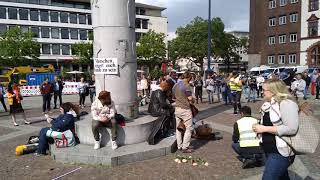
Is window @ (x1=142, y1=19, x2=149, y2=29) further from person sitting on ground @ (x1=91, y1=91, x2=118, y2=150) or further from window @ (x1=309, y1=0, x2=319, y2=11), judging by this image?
person sitting on ground @ (x1=91, y1=91, x2=118, y2=150)

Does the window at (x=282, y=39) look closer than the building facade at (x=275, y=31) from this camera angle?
No

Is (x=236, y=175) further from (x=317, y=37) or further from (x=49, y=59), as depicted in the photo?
(x=49, y=59)

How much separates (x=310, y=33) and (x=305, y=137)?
52746mm

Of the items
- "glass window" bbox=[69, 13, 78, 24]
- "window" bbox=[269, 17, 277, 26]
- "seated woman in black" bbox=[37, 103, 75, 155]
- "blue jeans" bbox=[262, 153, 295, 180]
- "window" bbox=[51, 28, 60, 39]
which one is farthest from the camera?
"glass window" bbox=[69, 13, 78, 24]

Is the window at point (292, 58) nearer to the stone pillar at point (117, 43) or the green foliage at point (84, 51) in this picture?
the green foliage at point (84, 51)

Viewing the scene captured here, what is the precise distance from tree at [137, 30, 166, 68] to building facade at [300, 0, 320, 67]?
77.5 ft

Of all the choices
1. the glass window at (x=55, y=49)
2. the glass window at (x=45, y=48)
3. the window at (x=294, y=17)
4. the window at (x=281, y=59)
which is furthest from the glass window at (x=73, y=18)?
the window at (x=294, y=17)

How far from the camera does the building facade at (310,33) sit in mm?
49500

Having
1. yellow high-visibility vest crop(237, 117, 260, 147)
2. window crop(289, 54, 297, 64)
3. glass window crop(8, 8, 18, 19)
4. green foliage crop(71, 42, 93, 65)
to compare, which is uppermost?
glass window crop(8, 8, 18, 19)

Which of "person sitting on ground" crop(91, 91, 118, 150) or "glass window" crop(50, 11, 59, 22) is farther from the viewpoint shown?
"glass window" crop(50, 11, 59, 22)

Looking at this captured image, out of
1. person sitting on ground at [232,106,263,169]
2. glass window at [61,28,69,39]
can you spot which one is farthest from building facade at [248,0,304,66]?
person sitting on ground at [232,106,263,169]

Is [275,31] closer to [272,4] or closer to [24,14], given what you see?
[272,4]

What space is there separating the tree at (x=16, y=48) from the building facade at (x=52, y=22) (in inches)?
353

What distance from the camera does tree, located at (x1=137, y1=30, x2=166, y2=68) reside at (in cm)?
5922
